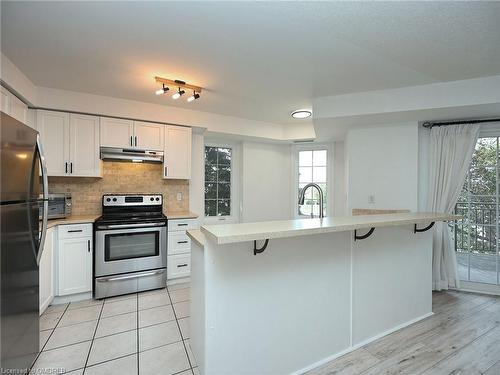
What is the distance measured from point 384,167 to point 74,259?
13.0 ft

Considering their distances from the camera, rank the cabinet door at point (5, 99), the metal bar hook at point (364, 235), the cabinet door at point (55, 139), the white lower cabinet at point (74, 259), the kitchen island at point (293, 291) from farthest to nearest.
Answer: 1. the cabinet door at point (55, 139)
2. the white lower cabinet at point (74, 259)
3. the cabinet door at point (5, 99)
4. the metal bar hook at point (364, 235)
5. the kitchen island at point (293, 291)

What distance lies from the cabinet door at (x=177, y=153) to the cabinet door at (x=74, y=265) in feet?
4.21

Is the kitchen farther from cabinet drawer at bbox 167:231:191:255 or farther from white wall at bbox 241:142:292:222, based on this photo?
white wall at bbox 241:142:292:222

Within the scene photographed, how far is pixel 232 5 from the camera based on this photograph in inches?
58.2

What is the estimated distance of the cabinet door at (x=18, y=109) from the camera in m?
2.34

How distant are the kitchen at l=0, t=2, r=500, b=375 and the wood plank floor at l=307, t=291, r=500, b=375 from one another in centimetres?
2

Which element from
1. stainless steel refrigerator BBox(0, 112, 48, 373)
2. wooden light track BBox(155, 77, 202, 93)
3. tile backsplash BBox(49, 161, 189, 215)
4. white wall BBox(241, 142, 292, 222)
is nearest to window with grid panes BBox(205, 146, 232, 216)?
white wall BBox(241, 142, 292, 222)

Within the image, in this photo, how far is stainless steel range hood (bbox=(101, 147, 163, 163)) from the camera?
3.07 m

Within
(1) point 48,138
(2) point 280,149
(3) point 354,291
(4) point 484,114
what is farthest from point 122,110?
(4) point 484,114

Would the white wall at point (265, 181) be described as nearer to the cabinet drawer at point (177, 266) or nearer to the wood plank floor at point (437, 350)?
the cabinet drawer at point (177, 266)

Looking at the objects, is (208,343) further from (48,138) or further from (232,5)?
(48,138)

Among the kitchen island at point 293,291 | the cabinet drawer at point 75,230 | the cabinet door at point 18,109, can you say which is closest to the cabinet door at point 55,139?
the cabinet door at point 18,109

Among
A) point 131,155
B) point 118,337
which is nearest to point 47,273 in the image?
point 118,337

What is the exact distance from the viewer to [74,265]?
2.71m
